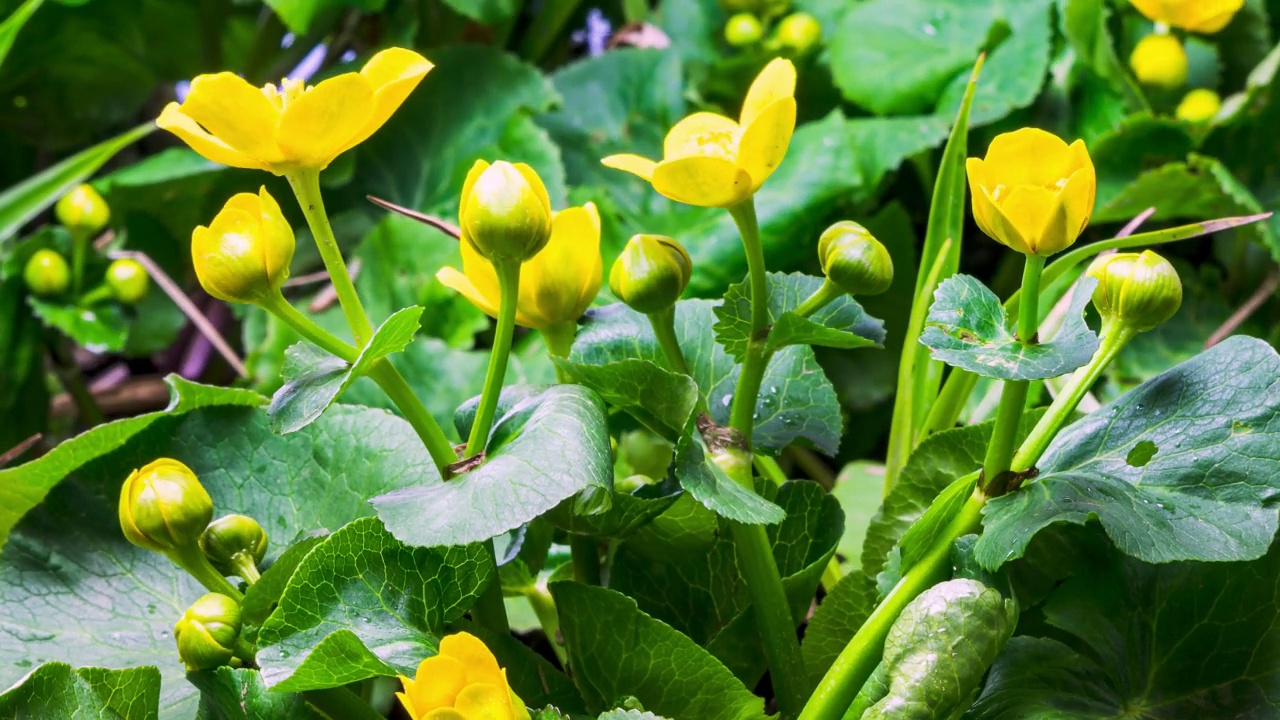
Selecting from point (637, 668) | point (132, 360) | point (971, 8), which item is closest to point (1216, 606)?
point (637, 668)

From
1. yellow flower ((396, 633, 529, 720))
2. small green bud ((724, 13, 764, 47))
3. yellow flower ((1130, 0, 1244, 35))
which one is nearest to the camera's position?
yellow flower ((396, 633, 529, 720))

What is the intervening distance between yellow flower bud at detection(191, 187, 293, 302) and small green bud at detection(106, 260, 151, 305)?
0.53m

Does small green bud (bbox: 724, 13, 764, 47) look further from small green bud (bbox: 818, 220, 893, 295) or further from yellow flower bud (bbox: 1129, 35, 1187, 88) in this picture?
small green bud (bbox: 818, 220, 893, 295)

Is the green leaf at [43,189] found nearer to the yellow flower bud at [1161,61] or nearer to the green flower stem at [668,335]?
the green flower stem at [668,335]

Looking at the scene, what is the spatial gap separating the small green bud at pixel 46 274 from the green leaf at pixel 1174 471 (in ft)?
2.27

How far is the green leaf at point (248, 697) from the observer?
0.94 feet

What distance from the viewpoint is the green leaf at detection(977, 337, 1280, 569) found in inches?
10.1

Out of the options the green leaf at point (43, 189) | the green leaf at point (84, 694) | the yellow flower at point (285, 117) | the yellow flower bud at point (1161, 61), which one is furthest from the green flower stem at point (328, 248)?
the yellow flower bud at point (1161, 61)

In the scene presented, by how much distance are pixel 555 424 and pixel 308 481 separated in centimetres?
13

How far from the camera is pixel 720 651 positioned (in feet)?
1.09

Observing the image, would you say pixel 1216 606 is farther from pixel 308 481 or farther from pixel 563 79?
pixel 563 79

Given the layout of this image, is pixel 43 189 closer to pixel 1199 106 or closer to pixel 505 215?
pixel 505 215

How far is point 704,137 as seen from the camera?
320mm

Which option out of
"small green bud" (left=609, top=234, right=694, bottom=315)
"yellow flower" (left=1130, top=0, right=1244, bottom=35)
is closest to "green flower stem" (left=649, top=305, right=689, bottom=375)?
"small green bud" (left=609, top=234, right=694, bottom=315)
